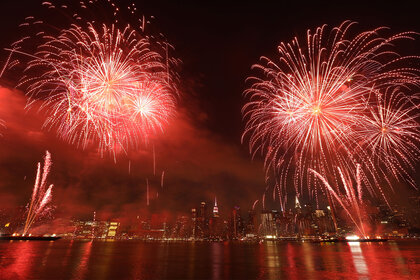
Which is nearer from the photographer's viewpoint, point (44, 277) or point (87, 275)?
point (44, 277)

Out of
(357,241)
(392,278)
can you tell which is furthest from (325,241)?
(392,278)

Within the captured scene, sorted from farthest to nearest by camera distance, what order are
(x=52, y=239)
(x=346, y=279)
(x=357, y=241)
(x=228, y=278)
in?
(x=52, y=239)
(x=357, y=241)
(x=228, y=278)
(x=346, y=279)

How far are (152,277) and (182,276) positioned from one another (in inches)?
110

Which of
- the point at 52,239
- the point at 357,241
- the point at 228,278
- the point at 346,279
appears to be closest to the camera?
the point at 346,279

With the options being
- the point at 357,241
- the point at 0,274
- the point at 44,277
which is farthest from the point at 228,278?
the point at 357,241

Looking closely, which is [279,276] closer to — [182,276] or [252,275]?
[252,275]

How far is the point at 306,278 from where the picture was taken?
71.8 feet

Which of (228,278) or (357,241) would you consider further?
(357,241)

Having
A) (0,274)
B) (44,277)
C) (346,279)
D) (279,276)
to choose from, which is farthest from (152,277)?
(346,279)

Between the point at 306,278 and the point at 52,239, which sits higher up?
the point at 52,239

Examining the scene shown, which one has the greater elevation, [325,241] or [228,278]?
[325,241]

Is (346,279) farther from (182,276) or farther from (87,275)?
(87,275)

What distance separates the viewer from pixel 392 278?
2198 centimetres

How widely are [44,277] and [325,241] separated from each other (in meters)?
154
